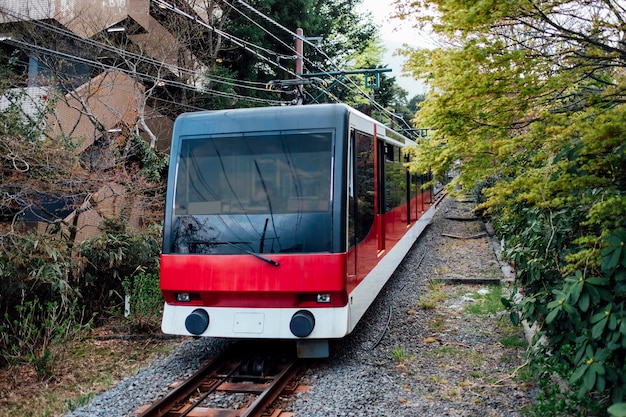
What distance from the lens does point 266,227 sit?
6117 mm

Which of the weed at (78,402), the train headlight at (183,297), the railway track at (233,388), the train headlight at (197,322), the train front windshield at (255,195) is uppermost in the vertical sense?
the train front windshield at (255,195)

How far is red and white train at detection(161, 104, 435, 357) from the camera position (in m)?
5.92

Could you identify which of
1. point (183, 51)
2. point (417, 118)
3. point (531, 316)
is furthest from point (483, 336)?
point (183, 51)

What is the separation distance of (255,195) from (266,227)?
408mm

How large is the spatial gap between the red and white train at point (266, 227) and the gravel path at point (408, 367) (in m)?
0.59

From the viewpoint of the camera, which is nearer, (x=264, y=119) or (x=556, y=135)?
(x=556, y=135)

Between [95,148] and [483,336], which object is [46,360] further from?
[95,148]

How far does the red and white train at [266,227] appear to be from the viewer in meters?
5.92

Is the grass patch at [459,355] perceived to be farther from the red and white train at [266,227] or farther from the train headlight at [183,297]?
the train headlight at [183,297]

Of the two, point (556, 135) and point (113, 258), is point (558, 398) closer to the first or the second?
point (556, 135)

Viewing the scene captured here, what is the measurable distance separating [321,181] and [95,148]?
959 centimetres

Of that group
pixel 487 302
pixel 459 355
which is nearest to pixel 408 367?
pixel 459 355

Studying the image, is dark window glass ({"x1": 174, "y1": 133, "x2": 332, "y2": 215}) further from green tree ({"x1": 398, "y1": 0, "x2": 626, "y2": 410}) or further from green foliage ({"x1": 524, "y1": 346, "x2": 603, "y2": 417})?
green foliage ({"x1": 524, "y1": 346, "x2": 603, "y2": 417})

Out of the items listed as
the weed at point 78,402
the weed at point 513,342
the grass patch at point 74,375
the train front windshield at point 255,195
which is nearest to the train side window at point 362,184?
the train front windshield at point 255,195
